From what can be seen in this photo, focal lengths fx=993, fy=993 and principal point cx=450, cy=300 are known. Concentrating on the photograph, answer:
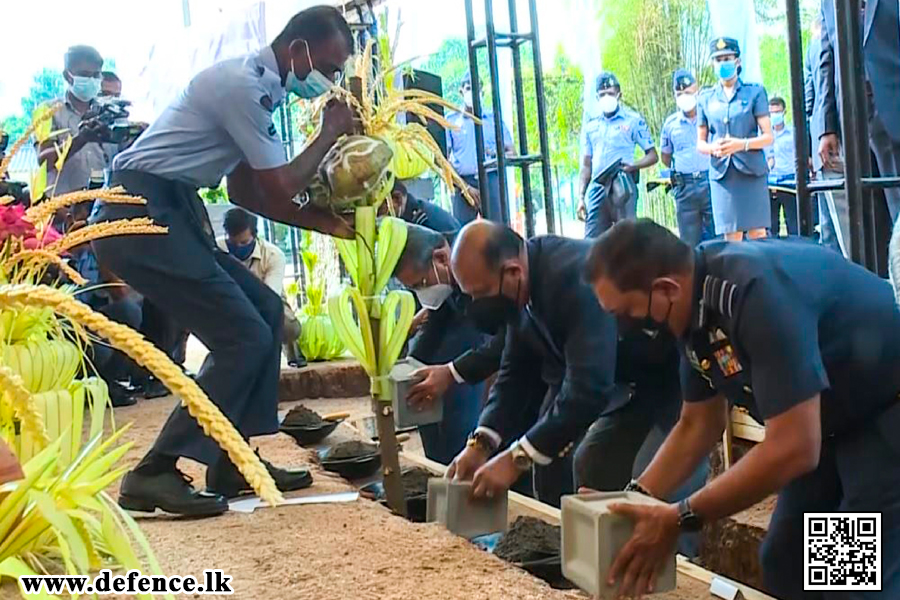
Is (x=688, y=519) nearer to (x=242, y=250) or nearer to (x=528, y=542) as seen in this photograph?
(x=528, y=542)

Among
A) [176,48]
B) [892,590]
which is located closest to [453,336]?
[892,590]

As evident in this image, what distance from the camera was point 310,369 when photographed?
19.0 ft

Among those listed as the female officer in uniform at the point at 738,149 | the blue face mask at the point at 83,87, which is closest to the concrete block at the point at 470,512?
the blue face mask at the point at 83,87

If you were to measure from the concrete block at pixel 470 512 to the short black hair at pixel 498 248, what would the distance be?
0.54 metres

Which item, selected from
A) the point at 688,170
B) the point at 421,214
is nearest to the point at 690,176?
the point at 688,170

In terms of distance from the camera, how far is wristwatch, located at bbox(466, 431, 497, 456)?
2.50m

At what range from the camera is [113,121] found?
12.3ft

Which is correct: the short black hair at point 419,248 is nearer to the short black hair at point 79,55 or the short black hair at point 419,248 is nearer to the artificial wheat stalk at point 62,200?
the artificial wheat stalk at point 62,200

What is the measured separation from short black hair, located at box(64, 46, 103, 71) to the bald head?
3037 mm

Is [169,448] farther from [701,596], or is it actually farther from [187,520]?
[701,596]

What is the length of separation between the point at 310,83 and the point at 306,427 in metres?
1.73

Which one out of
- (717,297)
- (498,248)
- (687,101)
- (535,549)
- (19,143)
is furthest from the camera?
(687,101)

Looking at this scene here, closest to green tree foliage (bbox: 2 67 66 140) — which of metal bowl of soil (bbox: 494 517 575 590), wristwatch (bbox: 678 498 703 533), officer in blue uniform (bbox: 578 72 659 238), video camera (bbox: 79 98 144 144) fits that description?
officer in blue uniform (bbox: 578 72 659 238)

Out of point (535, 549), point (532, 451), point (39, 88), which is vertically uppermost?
point (39, 88)
